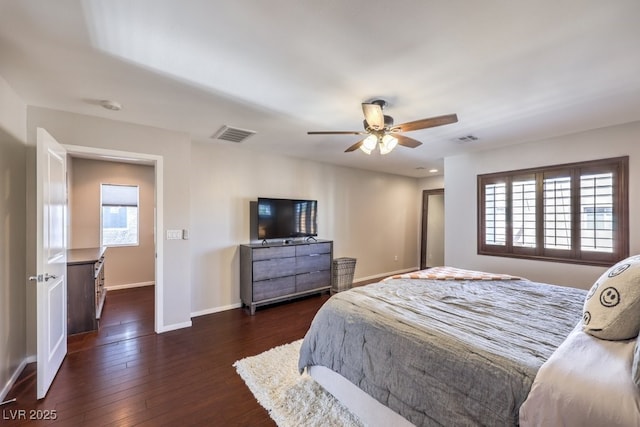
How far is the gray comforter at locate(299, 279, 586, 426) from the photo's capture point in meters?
1.19

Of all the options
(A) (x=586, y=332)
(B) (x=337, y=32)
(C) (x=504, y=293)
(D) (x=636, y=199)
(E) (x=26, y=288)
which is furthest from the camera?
(D) (x=636, y=199)

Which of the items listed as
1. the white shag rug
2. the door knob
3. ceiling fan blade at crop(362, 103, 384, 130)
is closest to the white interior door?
the door knob

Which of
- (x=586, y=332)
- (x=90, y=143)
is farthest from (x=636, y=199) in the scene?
(x=90, y=143)

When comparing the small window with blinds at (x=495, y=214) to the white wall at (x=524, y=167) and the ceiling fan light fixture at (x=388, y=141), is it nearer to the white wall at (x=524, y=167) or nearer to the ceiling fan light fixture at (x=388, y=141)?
the white wall at (x=524, y=167)

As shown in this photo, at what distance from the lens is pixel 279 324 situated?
11.3ft

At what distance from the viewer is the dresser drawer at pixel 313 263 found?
4312 mm

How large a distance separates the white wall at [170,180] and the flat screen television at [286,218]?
3.65ft

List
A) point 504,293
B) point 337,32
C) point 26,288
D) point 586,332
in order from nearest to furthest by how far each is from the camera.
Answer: point 586,332, point 337,32, point 504,293, point 26,288

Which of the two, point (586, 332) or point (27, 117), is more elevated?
point (27, 117)

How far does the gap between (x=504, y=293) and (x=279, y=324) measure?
2.50 metres

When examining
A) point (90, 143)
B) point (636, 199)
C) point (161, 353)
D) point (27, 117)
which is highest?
point (27, 117)

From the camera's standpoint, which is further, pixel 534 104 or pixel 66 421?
pixel 534 104

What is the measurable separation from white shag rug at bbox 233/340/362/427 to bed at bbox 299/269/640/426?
105 millimetres

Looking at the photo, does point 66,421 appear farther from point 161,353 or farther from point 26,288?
point 26,288
